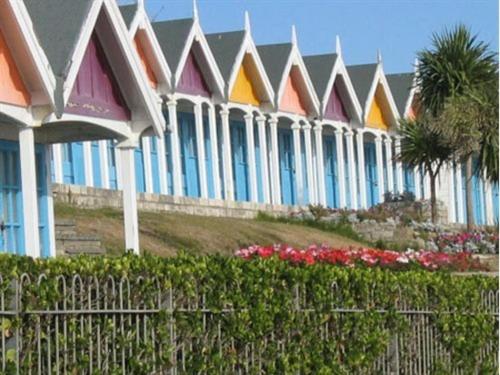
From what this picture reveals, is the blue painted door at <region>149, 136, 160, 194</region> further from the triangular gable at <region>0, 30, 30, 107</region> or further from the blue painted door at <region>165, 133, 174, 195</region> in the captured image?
the triangular gable at <region>0, 30, 30, 107</region>

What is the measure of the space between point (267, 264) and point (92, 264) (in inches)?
107

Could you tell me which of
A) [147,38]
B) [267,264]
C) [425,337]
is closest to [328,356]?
[267,264]

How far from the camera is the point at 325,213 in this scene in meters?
43.7

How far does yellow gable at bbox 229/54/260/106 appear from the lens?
4434 centimetres

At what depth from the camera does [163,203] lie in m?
35.0

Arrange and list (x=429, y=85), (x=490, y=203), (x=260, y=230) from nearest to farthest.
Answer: (x=260, y=230), (x=429, y=85), (x=490, y=203)

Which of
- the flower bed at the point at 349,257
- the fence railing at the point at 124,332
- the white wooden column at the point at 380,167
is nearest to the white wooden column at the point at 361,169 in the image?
the white wooden column at the point at 380,167

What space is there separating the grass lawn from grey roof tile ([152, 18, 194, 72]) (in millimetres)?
4499

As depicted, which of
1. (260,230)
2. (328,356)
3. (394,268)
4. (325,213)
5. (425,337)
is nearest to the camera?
(328,356)

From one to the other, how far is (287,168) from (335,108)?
7.48ft

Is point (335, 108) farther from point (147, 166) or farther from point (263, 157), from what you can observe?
point (147, 166)

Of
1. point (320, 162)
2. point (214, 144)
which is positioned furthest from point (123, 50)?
point (320, 162)

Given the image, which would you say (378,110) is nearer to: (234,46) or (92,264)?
(234,46)

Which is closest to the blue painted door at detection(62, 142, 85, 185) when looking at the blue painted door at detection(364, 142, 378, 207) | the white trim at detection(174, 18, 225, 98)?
the white trim at detection(174, 18, 225, 98)
